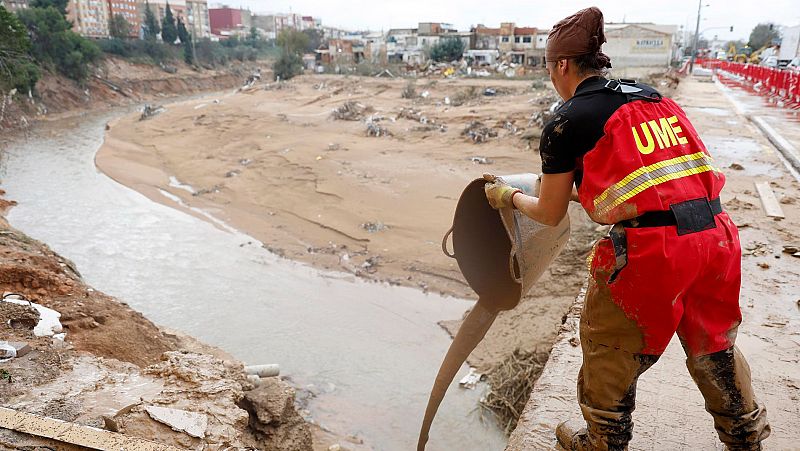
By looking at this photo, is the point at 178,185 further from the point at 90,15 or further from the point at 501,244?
the point at 90,15

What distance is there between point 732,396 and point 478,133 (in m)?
13.5

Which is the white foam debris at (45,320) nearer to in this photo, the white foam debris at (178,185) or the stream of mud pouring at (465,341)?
the stream of mud pouring at (465,341)

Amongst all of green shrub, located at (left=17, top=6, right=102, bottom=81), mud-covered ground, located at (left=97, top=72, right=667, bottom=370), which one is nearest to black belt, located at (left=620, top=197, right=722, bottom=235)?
mud-covered ground, located at (left=97, top=72, right=667, bottom=370)

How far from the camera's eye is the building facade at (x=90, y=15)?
5566 cm

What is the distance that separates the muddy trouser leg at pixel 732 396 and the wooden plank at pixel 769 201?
3.68 metres

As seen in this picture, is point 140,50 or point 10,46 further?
point 140,50

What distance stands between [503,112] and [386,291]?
12.6 meters

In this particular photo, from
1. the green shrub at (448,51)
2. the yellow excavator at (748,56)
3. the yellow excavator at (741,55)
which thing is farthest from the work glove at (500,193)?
the green shrub at (448,51)

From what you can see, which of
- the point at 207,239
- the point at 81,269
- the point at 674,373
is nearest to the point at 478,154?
the point at 207,239

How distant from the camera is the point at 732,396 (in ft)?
6.61

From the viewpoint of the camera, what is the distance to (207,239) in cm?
992

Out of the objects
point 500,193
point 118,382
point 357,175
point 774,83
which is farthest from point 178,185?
point 774,83

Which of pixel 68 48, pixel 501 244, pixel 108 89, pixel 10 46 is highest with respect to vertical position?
pixel 68 48

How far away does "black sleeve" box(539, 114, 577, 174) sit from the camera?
1.83 m
